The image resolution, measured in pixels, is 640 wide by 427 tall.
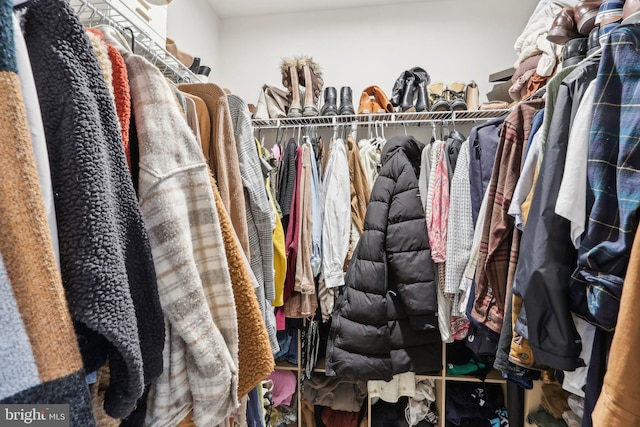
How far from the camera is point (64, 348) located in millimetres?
337

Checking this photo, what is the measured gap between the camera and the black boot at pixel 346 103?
2.05 m

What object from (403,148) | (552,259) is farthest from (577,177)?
(403,148)

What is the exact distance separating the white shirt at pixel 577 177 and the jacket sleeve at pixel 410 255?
839 millimetres

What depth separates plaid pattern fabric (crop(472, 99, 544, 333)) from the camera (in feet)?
3.70

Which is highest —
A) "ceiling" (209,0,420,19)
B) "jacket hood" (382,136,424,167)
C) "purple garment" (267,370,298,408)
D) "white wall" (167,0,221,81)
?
"ceiling" (209,0,420,19)

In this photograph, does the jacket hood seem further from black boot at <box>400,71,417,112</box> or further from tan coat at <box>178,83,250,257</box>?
tan coat at <box>178,83,250,257</box>

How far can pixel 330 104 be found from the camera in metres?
2.09

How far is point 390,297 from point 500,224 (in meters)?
0.70

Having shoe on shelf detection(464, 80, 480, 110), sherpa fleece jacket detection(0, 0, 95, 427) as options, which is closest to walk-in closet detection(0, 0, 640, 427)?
sherpa fleece jacket detection(0, 0, 95, 427)

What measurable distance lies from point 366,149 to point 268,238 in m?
1.17

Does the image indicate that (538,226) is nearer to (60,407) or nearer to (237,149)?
(237,149)

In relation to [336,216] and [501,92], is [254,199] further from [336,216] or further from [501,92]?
[501,92]

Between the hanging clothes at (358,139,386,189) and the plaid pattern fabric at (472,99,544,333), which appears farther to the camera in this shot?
the hanging clothes at (358,139,386,189)

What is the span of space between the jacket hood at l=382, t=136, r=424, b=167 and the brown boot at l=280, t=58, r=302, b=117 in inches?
23.8
